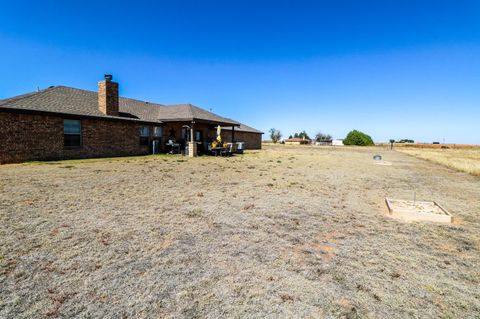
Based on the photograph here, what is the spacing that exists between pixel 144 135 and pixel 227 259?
779 inches

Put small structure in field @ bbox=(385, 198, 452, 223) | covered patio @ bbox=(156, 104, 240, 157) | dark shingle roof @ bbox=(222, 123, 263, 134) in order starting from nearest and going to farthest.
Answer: small structure in field @ bbox=(385, 198, 452, 223)
covered patio @ bbox=(156, 104, 240, 157)
dark shingle roof @ bbox=(222, 123, 263, 134)

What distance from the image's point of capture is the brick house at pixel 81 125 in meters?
13.2

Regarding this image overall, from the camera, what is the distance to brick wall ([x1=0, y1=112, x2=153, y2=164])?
42.1ft

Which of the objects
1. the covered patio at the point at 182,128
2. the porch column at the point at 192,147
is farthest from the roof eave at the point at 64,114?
the porch column at the point at 192,147

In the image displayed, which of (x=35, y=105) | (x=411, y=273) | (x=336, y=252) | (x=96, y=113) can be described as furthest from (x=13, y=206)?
(x=96, y=113)

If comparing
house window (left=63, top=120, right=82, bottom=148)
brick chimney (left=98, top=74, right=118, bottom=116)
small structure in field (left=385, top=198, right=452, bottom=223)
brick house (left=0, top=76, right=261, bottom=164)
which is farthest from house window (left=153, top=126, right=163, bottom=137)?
small structure in field (left=385, top=198, right=452, bottom=223)

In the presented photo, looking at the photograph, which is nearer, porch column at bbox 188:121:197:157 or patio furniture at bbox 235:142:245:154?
porch column at bbox 188:121:197:157

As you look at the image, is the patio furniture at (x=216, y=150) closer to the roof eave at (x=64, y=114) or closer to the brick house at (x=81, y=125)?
the brick house at (x=81, y=125)

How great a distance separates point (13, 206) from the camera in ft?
17.5

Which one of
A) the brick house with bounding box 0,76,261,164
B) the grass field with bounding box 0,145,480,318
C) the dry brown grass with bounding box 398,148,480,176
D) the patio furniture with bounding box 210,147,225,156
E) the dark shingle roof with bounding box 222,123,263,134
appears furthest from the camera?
the dark shingle roof with bounding box 222,123,263,134

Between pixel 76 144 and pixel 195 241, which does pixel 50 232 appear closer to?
pixel 195 241

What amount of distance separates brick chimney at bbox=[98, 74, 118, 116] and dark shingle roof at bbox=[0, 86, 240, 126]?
49 cm

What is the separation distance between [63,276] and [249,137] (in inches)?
1493

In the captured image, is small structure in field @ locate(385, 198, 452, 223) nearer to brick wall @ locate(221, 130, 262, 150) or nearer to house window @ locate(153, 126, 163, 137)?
house window @ locate(153, 126, 163, 137)
